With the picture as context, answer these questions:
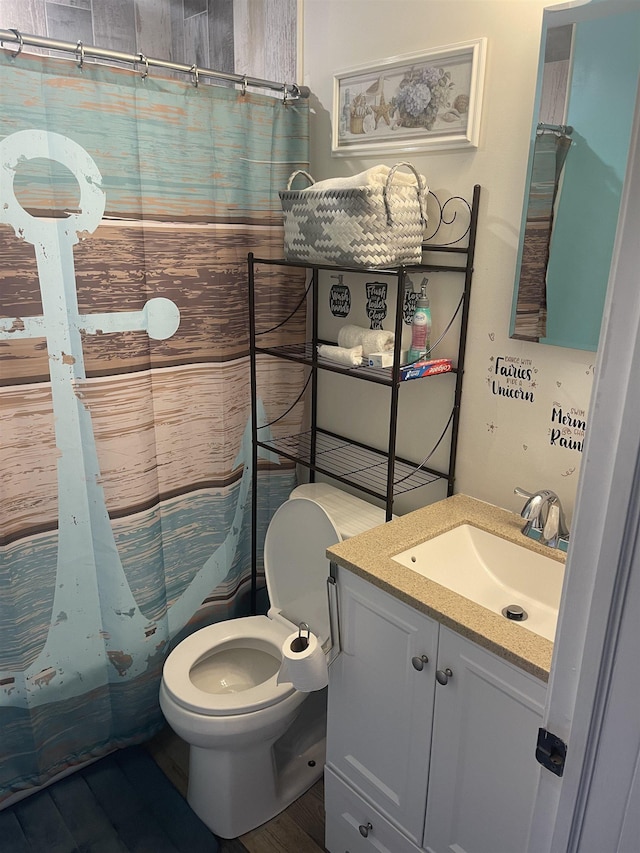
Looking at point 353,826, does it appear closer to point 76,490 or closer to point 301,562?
point 301,562

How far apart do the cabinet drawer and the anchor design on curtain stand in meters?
0.73

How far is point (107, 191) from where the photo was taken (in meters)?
1.65

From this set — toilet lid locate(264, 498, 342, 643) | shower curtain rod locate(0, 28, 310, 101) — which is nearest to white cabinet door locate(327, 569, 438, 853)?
toilet lid locate(264, 498, 342, 643)

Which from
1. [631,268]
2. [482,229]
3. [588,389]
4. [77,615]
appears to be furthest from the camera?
[77,615]

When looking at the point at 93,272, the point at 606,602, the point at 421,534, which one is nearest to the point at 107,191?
the point at 93,272

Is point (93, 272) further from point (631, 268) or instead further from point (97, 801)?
point (97, 801)

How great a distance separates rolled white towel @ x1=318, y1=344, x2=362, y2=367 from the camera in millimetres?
1741

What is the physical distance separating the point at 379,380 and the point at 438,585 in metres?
0.53

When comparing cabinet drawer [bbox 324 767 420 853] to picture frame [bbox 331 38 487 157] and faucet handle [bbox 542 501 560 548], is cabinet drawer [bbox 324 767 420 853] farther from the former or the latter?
picture frame [bbox 331 38 487 157]

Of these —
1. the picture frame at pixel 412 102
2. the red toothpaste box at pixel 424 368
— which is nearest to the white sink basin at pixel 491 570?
the red toothpaste box at pixel 424 368

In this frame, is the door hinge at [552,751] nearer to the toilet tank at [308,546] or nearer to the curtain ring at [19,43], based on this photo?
the toilet tank at [308,546]

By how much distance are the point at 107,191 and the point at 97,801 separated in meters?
1.75

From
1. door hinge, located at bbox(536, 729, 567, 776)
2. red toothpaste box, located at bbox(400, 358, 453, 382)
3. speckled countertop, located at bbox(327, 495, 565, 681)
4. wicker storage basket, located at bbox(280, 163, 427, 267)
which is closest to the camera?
door hinge, located at bbox(536, 729, 567, 776)

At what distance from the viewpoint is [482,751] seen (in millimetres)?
1300
